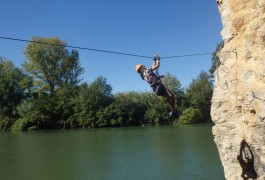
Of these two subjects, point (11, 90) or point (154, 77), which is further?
point (11, 90)

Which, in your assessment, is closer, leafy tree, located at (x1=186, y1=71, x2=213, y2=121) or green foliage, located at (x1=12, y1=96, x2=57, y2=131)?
leafy tree, located at (x1=186, y1=71, x2=213, y2=121)

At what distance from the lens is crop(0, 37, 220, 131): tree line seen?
4903 centimetres

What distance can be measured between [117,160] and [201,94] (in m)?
28.6

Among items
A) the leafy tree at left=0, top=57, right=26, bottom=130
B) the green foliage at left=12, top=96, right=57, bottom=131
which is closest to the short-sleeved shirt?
the green foliage at left=12, top=96, right=57, bottom=131

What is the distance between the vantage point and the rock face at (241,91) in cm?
742

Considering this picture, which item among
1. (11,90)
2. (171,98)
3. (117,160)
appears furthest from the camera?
(11,90)

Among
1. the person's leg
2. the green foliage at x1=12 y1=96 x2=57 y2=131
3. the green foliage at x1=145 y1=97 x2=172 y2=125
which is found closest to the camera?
the person's leg

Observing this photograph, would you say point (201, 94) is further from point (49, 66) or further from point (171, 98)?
point (171, 98)

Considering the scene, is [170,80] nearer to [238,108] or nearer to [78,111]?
[78,111]

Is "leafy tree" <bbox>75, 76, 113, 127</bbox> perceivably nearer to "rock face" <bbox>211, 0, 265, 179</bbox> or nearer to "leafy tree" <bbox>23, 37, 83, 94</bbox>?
"leafy tree" <bbox>23, 37, 83, 94</bbox>

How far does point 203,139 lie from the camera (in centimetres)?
2817

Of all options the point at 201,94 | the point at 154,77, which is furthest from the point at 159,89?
the point at 201,94

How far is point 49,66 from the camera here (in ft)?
178

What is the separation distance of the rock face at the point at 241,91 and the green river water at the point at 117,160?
8259 mm
